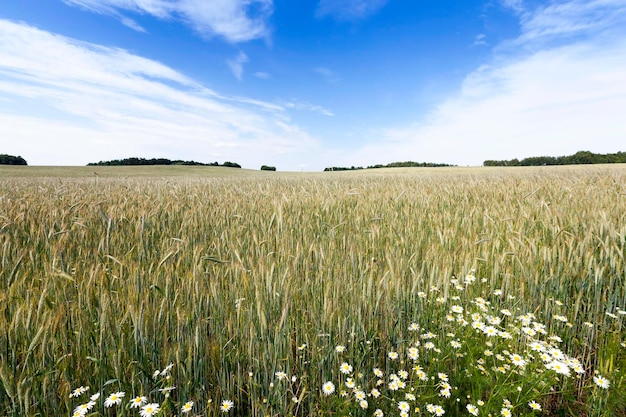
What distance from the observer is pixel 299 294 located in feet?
6.86

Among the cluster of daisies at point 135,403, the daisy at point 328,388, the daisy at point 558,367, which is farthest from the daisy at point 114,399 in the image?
the daisy at point 558,367

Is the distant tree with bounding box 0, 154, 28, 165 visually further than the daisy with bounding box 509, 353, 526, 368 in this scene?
Yes

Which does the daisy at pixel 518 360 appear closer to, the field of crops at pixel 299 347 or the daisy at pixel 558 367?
the field of crops at pixel 299 347

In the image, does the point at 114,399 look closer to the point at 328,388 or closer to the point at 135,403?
the point at 135,403

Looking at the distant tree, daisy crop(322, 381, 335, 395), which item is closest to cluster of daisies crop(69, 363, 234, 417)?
daisy crop(322, 381, 335, 395)

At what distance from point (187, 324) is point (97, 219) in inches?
134

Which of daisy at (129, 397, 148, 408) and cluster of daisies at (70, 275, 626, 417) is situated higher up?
daisy at (129, 397, 148, 408)

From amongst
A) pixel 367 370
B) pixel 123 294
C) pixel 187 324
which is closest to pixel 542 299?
pixel 367 370

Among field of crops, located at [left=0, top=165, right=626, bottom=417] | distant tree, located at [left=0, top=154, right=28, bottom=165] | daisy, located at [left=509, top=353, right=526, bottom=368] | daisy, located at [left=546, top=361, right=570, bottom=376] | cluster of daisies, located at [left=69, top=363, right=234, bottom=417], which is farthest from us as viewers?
distant tree, located at [left=0, top=154, right=28, bottom=165]

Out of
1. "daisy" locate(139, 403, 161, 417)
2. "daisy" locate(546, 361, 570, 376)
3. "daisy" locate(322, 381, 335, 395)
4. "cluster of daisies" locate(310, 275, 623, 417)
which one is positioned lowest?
"cluster of daisies" locate(310, 275, 623, 417)

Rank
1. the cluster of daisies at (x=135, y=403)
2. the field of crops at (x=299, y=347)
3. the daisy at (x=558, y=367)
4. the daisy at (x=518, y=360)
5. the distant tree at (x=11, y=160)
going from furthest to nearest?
the distant tree at (x=11, y=160) < the daisy at (x=518, y=360) < the daisy at (x=558, y=367) < the field of crops at (x=299, y=347) < the cluster of daisies at (x=135, y=403)

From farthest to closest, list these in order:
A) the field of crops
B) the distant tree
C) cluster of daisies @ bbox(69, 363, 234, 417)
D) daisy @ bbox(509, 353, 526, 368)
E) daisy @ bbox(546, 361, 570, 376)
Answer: the distant tree
daisy @ bbox(509, 353, 526, 368)
daisy @ bbox(546, 361, 570, 376)
the field of crops
cluster of daisies @ bbox(69, 363, 234, 417)

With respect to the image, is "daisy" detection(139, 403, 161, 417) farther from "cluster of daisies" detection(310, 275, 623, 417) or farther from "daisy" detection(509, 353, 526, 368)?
"daisy" detection(509, 353, 526, 368)

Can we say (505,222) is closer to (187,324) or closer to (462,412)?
(462,412)
